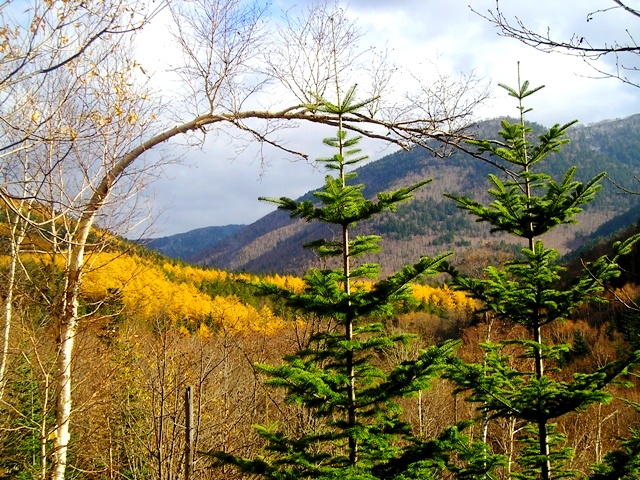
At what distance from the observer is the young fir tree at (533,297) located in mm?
5246

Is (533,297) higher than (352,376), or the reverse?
(533,297)

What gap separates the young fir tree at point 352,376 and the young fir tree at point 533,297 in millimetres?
713

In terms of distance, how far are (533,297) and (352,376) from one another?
85.3 inches

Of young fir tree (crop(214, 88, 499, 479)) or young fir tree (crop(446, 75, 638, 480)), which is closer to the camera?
young fir tree (crop(214, 88, 499, 479))

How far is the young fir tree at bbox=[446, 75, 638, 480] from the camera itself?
5246 mm

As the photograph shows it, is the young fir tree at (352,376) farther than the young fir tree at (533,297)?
No

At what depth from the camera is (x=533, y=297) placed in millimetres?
5590

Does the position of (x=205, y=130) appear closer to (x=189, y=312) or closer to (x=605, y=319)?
(x=189, y=312)

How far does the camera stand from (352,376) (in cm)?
484

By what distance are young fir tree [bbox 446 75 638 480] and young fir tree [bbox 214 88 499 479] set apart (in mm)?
713

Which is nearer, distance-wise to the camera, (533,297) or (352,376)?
(352,376)

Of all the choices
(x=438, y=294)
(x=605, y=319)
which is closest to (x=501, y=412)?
(x=605, y=319)

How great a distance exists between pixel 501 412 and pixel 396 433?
1.29 metres

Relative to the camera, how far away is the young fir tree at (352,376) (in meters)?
4.49
